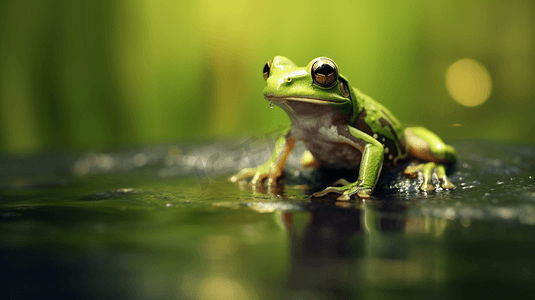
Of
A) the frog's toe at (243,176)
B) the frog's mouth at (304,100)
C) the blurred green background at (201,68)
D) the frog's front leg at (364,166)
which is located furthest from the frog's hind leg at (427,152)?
the blurred green background at (201,68)

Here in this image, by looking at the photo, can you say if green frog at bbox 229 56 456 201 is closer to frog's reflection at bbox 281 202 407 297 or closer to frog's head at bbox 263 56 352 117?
frog's head at bbox 263 56 352 117

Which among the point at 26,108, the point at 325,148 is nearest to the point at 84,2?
the point at 26,108

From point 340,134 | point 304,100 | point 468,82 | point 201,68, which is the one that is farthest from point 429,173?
point 201,68

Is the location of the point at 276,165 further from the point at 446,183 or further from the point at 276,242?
the point at 276,242

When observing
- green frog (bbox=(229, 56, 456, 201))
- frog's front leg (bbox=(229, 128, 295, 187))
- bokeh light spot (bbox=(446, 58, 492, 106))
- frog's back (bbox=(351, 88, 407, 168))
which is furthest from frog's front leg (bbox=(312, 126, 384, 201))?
bokeh light spot (bbox=(446, 58, 492, 106))

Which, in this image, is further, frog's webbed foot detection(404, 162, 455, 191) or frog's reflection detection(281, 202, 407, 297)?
frog's webbed foot detection(404, 162, 455, 191)

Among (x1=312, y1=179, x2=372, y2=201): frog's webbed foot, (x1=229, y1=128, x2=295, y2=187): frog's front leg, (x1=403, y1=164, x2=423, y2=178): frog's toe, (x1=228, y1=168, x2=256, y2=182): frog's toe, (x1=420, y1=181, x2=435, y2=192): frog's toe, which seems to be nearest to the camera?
(x1=312, y1=179, x2=372, y2=201): frog's webbed foot

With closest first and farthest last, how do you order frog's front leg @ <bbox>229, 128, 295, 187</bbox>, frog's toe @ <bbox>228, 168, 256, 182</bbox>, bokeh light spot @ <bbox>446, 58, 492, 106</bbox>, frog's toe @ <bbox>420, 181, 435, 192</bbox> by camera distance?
frog's toe @ <bbox>420, 181, 435, 192</bbox> < frog's front leg @ <bbox>229, 128, 295, 187</bbox> < frog's toe @ <bbox>228, 168, 256, 182</bbox> < bokeh light spot @ <bbox>446, 58, 492, 106</bbox>

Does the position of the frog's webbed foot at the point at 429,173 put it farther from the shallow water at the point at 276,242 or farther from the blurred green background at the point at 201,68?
the blurred green background at the point at 201,68
